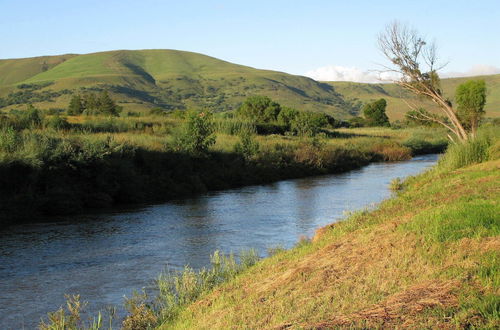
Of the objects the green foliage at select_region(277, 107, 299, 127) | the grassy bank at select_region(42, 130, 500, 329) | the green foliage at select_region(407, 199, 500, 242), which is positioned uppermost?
the green foliage at select_region(277, 107, 299, 127)

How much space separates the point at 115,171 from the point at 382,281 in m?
17.1

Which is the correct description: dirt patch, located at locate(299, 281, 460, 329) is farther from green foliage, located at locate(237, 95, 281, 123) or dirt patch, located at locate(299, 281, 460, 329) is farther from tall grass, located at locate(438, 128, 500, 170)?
green foliage, located at locate(237, 95, 281, 123)

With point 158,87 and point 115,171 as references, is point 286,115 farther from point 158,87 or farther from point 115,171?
point 158,87

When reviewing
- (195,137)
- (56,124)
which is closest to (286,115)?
(195,137)

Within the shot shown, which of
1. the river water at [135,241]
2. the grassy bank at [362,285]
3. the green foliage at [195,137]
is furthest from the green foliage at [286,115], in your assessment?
the grassy bank at [362,285]

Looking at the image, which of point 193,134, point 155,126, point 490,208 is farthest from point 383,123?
point 490,208

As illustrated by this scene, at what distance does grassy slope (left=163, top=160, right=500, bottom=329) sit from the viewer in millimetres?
5734

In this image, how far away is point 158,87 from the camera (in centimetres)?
15312

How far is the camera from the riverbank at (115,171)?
1938 cm

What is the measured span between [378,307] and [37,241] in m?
11.4

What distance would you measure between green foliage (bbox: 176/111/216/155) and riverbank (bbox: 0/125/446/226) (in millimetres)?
453

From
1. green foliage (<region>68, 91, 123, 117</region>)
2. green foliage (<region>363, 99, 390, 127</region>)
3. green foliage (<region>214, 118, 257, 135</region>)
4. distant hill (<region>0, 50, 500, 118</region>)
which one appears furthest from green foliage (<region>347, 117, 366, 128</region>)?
green foliage (<region>214, 118, 257, 135</region>)

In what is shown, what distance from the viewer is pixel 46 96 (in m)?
108

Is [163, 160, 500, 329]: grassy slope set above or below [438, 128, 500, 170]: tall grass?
below
